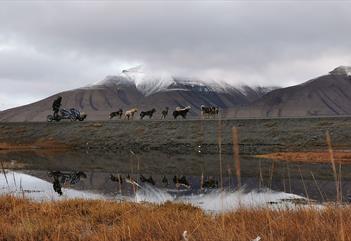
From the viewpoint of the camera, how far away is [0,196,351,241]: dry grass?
6.35 m

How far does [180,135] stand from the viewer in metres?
52.4

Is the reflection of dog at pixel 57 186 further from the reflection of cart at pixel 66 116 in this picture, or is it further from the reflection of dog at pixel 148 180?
the reflection of cart at pixel 66 116

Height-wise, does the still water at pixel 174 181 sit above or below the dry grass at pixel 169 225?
below

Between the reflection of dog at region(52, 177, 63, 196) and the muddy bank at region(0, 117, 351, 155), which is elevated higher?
the muddy bank at region(0, 117, 351, 155)

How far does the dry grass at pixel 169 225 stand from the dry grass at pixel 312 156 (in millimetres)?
25300

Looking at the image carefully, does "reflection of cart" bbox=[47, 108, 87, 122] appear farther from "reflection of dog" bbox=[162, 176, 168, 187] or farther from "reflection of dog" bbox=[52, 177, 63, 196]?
"reflection of dog" bbox=[162, 176, 168, 187]

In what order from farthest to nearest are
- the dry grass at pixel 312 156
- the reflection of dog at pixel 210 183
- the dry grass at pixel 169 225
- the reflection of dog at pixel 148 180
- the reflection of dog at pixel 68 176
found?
1. the dry grass at pixel 312 156
2. the reflection of dog at pixel 68 176
3. the reflection of dog at pixel 148 180
4. the reflection of dog at pixel 210 183
5. the dry grass at pixel 169 225

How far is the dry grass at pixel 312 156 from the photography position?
35.3 meters

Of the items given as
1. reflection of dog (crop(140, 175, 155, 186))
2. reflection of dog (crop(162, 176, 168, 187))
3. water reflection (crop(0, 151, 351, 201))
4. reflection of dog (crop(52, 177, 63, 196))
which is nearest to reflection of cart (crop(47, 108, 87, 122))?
water reflection (crop(0, 151, 351, 201))

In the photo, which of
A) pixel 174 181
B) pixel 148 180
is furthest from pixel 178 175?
pixel 148 180

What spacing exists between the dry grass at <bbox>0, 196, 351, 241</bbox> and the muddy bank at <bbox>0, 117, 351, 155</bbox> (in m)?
30.6

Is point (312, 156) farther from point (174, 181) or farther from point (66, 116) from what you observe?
point (66, 116)

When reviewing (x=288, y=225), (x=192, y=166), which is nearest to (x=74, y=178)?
(x=192, y=166)

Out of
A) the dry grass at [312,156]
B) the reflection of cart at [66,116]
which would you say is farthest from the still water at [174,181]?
the reflection of cart at [66,116]
